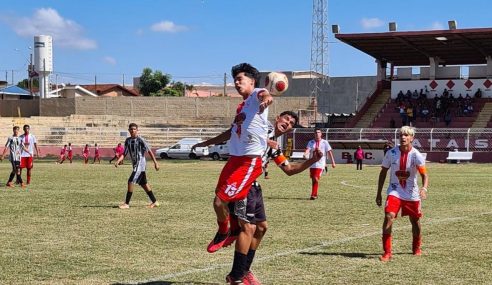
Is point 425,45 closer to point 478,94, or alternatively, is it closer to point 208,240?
point 478,94

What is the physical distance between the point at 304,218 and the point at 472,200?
6.21m

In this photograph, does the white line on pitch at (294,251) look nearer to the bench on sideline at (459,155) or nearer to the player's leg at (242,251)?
the player's leg at (242,251)

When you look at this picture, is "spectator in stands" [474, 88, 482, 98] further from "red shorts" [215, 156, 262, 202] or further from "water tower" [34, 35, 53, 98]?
"water tower" [34, 35, 53, 98]

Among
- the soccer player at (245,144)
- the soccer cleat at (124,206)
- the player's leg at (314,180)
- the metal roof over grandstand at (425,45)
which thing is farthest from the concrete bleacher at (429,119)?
the soccer player at (245,144)

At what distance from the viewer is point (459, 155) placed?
1842 inches

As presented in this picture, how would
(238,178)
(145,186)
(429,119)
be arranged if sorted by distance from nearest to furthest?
1. (238,178)
2. (145,186)
3. (429,119)

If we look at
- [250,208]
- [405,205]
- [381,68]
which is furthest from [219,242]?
[381,68]

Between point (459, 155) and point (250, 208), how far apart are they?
41.5 meters

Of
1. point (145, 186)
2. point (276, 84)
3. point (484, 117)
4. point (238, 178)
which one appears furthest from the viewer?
point (484, 117)

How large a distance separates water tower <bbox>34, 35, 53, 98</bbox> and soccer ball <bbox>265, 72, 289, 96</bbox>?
8123cm

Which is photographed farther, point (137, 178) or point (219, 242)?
point (137, 178)

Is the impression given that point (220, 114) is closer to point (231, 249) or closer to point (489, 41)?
point (489, 41)

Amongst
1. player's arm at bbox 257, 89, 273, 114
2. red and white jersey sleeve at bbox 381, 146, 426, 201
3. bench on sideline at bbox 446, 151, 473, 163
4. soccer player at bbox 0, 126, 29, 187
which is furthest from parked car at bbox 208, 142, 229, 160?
player's arm at bbox 257, 89, 273, 114

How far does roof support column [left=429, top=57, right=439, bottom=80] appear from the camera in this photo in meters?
58.2
